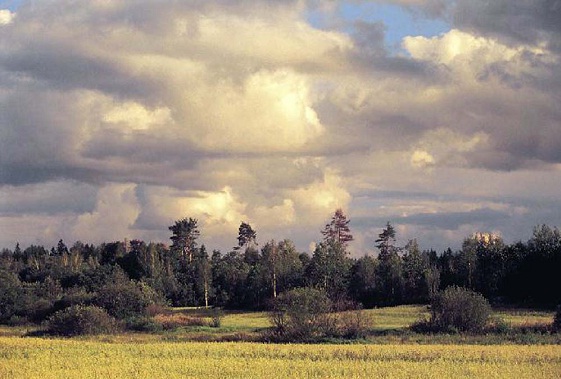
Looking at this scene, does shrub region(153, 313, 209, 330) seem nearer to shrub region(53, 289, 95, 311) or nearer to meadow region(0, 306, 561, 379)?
shrub region(53, 289, 95, 311)

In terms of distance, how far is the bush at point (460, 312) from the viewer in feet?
205

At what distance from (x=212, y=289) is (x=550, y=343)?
91.2m

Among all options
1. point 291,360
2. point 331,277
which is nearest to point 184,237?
point 331,277

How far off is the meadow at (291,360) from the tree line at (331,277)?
126ft

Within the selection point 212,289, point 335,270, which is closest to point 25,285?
point 212,289

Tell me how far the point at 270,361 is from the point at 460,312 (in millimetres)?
27449

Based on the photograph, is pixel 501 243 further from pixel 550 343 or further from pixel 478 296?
pixel 550 343

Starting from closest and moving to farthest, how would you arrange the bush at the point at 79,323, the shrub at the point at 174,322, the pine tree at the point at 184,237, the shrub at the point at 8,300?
the bush at the point at 79,323 → the shrub at the point at 174,322 → the shrub at the point at 8,300 → the pine tree at the point at 184,237

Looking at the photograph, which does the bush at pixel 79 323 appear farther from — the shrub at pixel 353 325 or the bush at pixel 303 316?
the shrub at pixel 353 325

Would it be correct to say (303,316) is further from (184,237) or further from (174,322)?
(184,237)

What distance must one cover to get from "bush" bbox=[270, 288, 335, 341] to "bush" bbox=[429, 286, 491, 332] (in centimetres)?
999

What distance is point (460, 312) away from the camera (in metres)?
63.0

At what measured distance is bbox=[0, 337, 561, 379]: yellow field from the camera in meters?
34.9

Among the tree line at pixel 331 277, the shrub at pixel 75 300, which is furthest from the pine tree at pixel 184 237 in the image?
the shrub at pixel 75 300
